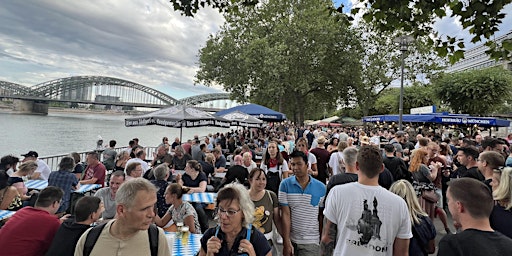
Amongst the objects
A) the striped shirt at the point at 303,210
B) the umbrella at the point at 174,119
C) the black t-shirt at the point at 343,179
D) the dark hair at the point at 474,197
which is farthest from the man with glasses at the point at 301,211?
the umbrella at the point at 174,119

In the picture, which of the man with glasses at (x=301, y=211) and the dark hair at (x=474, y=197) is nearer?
the dark hair at (x=474, y=197)

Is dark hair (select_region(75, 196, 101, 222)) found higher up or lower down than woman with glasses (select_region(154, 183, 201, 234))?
higher up

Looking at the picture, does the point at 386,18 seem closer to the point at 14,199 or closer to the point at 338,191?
the point at 338,191

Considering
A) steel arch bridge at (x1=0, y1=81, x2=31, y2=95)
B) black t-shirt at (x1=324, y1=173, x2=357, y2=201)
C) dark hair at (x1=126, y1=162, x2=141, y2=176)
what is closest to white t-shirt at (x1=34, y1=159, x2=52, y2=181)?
dark hair at (x1=126, y1=162, x2=141, y2=176)

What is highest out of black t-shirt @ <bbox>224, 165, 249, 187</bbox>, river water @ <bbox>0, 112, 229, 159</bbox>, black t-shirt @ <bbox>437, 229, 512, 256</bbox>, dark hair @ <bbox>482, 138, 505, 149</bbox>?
dark hair @ <bbox>482, 138, 505, 149</bbox>

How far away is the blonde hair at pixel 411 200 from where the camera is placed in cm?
265

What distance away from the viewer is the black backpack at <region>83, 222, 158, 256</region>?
1909mm

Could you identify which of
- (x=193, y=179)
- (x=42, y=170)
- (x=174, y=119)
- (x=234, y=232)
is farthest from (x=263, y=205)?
(x=42, y=170)

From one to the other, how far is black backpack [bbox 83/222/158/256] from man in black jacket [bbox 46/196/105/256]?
0.56 metres

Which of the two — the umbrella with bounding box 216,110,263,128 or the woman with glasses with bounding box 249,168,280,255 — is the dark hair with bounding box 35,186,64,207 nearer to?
the woman with glasses with bounding box 249,168,280,255

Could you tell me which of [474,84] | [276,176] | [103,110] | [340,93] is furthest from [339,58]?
[103,110]

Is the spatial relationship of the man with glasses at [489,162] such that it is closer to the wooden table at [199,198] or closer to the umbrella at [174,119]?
the wooden table at [199,198]

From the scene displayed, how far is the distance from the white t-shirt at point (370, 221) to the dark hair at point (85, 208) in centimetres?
224

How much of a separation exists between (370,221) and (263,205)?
1138mm
